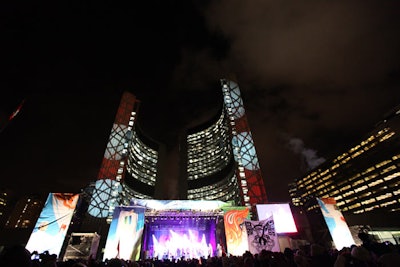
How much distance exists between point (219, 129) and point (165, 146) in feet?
89.8

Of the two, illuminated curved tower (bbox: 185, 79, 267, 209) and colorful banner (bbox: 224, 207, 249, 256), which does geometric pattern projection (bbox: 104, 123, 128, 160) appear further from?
colorful banner (bbox: 224, 207, 249, 256)

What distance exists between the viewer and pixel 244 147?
43.6 metres

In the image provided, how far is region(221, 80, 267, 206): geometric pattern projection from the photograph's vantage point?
125ft

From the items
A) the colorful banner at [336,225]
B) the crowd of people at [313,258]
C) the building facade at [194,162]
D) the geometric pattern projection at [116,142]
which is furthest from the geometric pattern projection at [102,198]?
the colorful banner at [336,225]

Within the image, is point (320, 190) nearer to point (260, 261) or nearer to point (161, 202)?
point (161, 202)

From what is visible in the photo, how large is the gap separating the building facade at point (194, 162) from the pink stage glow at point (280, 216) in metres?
5.50

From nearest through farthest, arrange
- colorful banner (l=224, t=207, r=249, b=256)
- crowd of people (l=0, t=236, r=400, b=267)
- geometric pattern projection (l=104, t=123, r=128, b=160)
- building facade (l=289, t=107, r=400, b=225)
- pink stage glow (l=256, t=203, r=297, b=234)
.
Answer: crowd of people (l=0, t=236, r=400, b=267)
colorful banner (l=224, t=207, r=249, b=256)
pink stage glow (l=256, t=203, r=297, b=234)
geometric pattern projection (l=104, t=123, r=128, b=160)
building facade (l=289, t=107, r=400, b=225)

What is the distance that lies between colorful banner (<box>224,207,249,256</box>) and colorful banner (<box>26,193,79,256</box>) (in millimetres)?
15540

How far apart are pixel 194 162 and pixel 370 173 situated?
6422 cm

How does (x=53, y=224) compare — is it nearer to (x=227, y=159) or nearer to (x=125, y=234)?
(x=125, y=234)

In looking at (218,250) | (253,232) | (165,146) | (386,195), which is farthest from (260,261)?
(165,146)

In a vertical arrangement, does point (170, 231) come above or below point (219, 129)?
below

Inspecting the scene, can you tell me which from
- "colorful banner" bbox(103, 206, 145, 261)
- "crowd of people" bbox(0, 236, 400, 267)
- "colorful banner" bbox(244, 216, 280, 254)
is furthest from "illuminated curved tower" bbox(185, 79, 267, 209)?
"crowd of people" bbox(0, 236, 400, 267)

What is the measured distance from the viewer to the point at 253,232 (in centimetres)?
971
